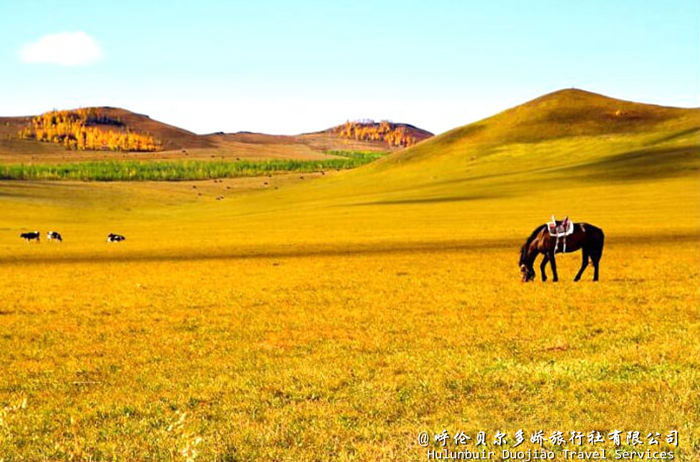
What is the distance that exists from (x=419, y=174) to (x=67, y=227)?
84545mm

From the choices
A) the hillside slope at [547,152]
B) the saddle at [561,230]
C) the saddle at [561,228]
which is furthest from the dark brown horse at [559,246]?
the hillside slope at [547,152]

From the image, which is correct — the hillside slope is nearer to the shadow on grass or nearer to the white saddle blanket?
the shadow on grass

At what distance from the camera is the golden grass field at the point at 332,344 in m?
11.7

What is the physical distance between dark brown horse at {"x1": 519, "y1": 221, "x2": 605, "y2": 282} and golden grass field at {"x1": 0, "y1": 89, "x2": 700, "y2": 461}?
0.96 m

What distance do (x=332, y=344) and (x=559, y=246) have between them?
14.5 m

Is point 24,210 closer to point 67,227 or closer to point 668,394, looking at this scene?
point 67,227

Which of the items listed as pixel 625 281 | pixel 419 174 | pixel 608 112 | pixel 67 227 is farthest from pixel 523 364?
pixel 608 112

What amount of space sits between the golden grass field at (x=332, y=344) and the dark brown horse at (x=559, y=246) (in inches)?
37.9

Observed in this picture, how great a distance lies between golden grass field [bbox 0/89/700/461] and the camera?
1166cm

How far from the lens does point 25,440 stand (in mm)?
11484

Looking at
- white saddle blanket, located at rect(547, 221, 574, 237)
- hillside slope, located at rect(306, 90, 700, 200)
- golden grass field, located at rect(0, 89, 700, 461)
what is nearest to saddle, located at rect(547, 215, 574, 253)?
white saddle blanket, located at rect(547, 221, 574, 237)

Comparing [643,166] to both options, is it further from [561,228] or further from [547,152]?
[561,228]

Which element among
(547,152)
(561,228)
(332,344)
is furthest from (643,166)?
(332,344)

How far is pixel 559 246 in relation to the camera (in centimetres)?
2970
